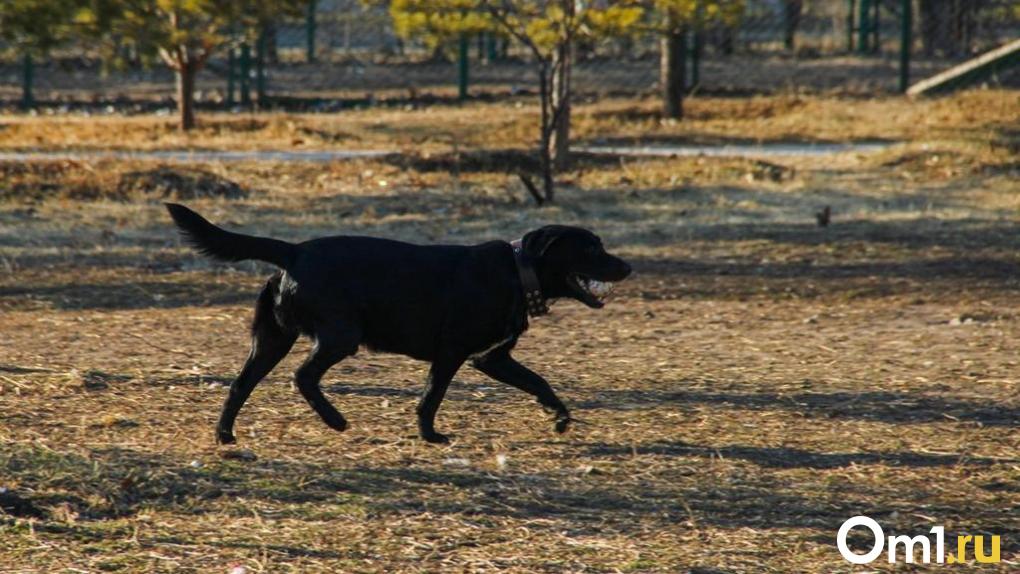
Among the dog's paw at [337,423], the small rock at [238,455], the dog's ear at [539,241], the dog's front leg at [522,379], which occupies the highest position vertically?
the dog's ear at [539,241]

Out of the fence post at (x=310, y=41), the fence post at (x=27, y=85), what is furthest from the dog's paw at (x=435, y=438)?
the fence post at (x=310, y=41)

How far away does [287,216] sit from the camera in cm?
1380

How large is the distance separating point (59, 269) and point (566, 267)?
5.78m

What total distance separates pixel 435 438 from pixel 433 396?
0.62 ft

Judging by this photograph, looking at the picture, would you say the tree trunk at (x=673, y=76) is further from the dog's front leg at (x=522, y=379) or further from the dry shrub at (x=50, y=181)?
the dog's front leg at (x=522, y=379)

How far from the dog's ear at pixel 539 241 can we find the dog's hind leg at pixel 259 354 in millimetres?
1015

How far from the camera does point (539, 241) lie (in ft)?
21.7

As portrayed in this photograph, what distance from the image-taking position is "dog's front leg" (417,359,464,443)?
21.3 feet

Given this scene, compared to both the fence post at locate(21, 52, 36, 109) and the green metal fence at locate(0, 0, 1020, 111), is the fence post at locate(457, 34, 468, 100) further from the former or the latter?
the fence post at locate(21, 52, 36, 109)

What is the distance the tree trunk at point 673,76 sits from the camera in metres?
22.3

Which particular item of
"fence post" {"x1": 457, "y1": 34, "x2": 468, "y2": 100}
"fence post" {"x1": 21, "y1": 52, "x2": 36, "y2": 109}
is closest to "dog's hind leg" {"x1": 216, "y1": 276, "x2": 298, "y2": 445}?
"fence post" {"x1": 457, "y1": 34, "x2": 468, "y2": 100}

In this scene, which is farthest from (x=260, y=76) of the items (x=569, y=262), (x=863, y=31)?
(x=569, y=262)

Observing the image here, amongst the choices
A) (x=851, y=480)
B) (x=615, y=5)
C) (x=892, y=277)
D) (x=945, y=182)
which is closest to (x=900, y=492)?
(x=851, y=480)

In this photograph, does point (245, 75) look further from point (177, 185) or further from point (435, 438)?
point (435, 438)
